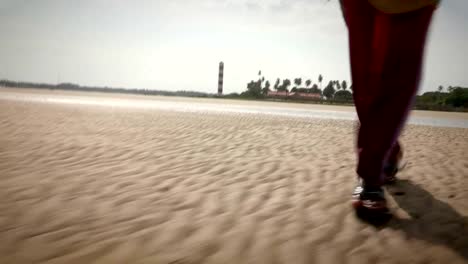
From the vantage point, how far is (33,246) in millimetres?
1732

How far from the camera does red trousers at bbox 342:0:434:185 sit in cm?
188

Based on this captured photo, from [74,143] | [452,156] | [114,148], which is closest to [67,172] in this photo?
[114,148]

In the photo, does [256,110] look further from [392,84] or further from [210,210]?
[392,84]

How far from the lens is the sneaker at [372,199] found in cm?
220

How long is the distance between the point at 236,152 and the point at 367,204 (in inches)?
115

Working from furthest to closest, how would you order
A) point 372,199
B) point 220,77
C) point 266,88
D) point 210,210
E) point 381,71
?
point 266,88
point 220,77
point 210,210
point 372,199
point 381,71

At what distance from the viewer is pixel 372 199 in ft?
7.28

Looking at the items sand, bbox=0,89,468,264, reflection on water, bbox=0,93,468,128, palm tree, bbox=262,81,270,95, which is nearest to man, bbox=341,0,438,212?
sand, bbox=0,89,468,264

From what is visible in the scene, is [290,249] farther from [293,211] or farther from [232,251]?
[293,211]

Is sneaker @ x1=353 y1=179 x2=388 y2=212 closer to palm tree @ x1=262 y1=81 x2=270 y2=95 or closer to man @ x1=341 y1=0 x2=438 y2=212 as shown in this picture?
man @ x1=341 y1=0 x2=438 y2=212

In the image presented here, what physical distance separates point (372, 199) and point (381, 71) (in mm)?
943

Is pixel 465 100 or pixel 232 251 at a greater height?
pixel 465 100

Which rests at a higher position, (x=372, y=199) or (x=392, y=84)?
(x=392, y=84)

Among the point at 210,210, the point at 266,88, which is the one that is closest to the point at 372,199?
the point at 210,210
